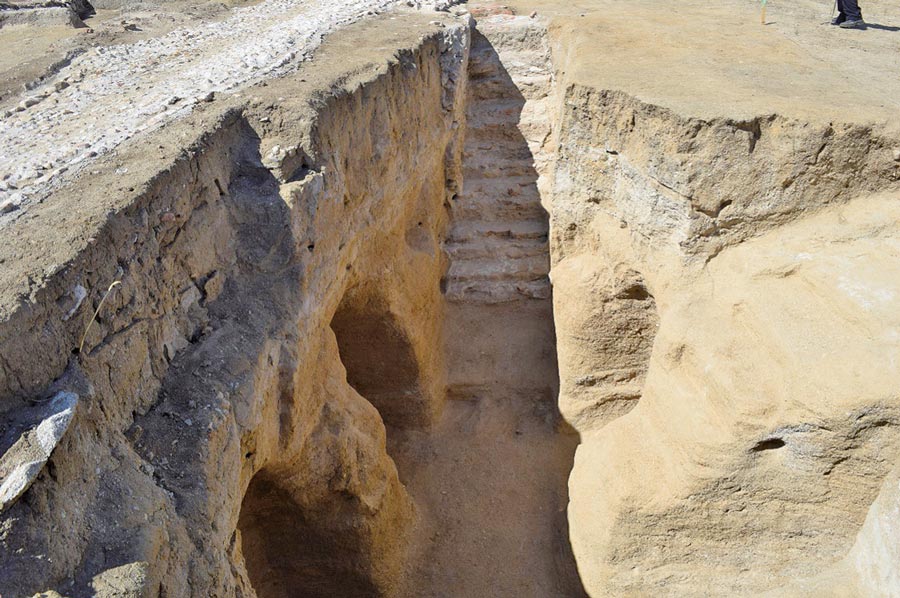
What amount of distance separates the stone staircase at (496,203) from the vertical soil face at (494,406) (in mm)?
11

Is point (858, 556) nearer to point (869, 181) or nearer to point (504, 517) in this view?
point (869, 181)

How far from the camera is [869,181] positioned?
4.38 metres

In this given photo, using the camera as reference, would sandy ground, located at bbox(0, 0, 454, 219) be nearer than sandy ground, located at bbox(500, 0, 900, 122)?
Yes

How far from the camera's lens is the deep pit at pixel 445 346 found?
2.94m

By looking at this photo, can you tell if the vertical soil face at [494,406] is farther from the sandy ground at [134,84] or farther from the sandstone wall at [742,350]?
the sandy ground at [134,84]

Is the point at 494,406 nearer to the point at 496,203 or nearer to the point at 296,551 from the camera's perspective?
the point at 496,203

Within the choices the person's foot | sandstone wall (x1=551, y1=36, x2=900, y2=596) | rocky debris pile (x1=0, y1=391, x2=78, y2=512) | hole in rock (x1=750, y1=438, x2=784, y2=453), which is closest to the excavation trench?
sandstone wall (x1=551, y1=36, x2=900, y2=596)

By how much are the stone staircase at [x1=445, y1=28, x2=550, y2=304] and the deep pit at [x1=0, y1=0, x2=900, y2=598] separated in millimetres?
234

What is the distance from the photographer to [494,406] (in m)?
7.34

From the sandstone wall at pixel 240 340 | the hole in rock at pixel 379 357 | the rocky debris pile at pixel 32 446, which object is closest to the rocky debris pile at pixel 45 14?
the sandstone wall at pixel 240 340

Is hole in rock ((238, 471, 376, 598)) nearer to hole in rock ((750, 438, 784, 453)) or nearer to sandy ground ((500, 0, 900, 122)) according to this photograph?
hole in rock ((750, 438, 784, 453))

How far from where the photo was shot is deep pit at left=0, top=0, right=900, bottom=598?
9.64 feet

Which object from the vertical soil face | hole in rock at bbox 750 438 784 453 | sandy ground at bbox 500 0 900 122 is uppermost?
sandy ground at bbox 500 0 900 122

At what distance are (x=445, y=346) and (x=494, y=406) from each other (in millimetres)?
801
